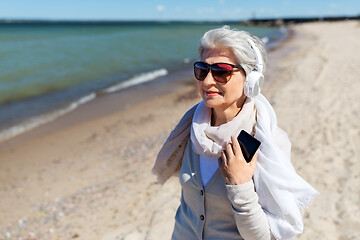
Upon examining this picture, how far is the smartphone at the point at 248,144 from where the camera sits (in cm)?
148

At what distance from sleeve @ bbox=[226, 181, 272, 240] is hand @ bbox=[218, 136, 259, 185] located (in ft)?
0.10

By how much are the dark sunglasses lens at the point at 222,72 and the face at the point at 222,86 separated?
0.02 meters

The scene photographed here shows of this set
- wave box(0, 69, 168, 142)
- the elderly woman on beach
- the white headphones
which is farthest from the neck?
wave box(0, 69, 168, 142)

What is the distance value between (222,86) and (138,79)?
46.6ft

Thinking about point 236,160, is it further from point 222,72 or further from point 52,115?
point 52,115

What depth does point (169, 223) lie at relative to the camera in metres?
3.87

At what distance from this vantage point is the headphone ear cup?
1.61m

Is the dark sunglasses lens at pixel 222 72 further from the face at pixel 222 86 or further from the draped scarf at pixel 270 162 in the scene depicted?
the draped scarf at pixel 270 162

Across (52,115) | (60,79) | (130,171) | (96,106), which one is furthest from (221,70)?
(60,79)

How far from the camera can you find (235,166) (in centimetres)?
150

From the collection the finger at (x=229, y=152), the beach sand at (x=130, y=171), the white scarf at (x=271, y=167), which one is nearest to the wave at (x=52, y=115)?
the beach sand at (x=130, y=171)

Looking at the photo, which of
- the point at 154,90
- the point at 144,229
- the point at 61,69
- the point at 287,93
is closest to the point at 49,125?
the point at 154,90

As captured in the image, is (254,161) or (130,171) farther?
(130,171)

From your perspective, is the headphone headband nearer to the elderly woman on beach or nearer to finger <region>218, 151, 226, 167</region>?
the elderly woman on beach
